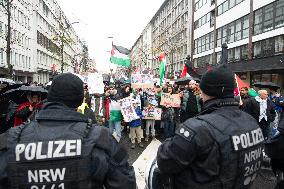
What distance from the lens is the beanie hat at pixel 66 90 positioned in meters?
2.67

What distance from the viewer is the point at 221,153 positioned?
270 centimetres

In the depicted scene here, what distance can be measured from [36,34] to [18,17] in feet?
36.4

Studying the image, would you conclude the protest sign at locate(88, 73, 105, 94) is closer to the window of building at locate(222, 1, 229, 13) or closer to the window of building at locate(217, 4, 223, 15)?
the window of building at locate(222, 1, 229, 13)

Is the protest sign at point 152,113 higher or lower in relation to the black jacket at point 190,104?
lower

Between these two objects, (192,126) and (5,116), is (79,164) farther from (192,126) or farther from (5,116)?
(5,116)

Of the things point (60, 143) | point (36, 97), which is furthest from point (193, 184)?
point (36, 97)

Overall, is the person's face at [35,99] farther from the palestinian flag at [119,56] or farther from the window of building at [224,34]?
the window of building at [224,34]

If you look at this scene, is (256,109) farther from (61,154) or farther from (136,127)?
(61,154)

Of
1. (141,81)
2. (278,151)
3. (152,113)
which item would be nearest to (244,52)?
(141,81)

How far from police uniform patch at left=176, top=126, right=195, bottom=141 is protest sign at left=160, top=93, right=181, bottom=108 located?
887cm

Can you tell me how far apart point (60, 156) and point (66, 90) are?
0.52 m

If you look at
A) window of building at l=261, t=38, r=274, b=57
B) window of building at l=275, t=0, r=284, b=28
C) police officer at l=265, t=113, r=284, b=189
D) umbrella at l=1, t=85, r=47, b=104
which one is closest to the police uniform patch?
police officer at l=265, t=113, r=284, b=189

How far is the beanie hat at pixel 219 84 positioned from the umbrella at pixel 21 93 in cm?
361

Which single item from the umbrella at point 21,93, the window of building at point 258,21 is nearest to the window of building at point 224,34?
the window of building at point 258,21
